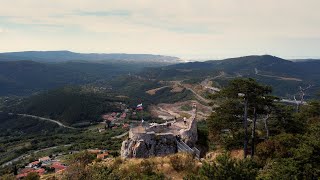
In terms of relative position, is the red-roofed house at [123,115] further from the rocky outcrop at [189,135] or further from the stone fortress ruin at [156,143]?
the rocky outcrop at [189,135]

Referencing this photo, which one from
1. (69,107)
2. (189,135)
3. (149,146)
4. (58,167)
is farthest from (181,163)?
(69,107)

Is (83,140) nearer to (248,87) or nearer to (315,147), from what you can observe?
(248,87)

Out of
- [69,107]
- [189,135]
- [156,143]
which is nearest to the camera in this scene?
[156,143]

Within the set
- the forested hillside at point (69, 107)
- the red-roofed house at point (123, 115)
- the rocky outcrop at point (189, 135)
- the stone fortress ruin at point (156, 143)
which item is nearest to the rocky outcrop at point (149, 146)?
the stone fortress ruin at point (156, 143)

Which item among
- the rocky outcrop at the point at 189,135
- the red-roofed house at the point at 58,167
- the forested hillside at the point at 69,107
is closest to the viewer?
the rocky outcrop at the point at 189,135

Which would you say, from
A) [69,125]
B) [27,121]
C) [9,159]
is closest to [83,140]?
[9,159]

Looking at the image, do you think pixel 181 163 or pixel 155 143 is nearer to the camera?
pixel 181 163

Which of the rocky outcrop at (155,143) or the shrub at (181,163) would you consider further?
the rocky outcrop at (155,143)

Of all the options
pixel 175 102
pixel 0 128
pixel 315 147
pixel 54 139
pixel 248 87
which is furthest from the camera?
pixel 175 102

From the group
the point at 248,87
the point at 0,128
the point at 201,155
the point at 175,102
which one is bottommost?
the point at 0,128

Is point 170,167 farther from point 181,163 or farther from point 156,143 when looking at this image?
point 156,143

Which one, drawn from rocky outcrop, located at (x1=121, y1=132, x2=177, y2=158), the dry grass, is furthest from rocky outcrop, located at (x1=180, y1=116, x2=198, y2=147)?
the dry grass
